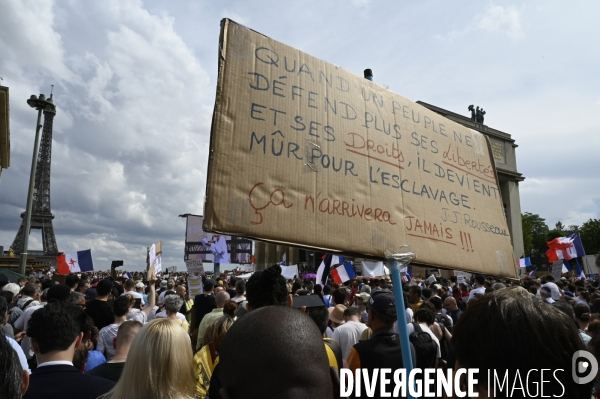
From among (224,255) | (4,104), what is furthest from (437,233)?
(4,104)

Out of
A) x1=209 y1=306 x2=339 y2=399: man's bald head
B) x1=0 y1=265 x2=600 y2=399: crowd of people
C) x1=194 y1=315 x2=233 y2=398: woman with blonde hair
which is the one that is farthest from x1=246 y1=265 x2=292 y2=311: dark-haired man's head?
x1=209 y1=306 x2=339 y2=399: man's bald head

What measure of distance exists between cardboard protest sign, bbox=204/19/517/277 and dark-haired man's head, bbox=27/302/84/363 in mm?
1858

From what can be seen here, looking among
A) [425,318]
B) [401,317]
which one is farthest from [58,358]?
[425,318]

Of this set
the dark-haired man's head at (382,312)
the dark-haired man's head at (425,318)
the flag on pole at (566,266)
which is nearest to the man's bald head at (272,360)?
the dark-haired man's head at (382,312)

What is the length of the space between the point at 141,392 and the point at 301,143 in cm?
172

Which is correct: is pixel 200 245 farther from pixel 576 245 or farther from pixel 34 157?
pixel 576 245

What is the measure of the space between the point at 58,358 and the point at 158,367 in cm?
106

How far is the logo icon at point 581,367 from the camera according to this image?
4.40 ft

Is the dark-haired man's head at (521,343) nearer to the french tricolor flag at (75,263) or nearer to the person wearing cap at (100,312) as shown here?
the person wearing cap at (100,312)

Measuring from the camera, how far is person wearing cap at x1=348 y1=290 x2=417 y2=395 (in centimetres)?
390

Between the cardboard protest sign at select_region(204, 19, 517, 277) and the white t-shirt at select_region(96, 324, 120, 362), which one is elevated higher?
the cardboard protest sign at select_region(204, 19, 517, 277)

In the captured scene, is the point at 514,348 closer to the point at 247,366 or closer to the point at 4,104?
the point at 247,366

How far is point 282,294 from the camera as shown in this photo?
3.40m

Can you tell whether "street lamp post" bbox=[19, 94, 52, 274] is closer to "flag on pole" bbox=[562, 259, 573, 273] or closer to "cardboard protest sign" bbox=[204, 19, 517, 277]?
"cardboard protest sign" bbox=[204, 19, 517, 277]
